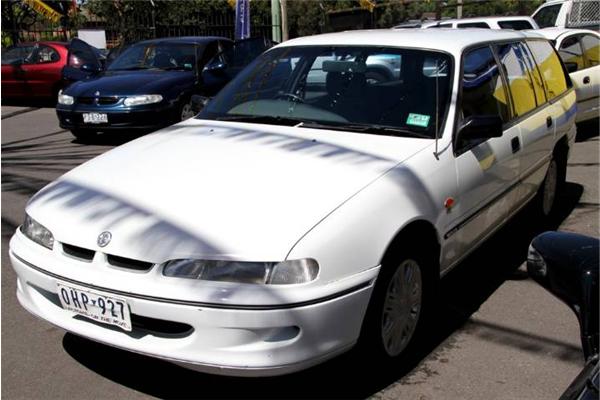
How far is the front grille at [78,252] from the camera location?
287cm

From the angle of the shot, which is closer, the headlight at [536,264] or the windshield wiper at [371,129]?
the headlight at [536,264]

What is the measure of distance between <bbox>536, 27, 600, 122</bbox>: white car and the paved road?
5.08m

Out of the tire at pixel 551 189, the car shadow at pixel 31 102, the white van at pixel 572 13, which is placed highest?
the white van at pixel 572 13

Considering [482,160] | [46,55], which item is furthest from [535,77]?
[46,55]

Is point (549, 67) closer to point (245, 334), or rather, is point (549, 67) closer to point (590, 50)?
point (245, 334)

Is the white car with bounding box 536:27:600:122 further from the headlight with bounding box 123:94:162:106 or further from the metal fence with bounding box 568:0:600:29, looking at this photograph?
the metal fence with bounding box 568:0:600:29

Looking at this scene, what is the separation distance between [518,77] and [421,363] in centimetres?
242

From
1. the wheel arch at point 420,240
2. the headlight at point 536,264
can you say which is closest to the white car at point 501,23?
the wheel arch at point 420,240

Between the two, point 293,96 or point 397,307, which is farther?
point 293,96

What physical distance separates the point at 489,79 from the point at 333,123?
1.20m

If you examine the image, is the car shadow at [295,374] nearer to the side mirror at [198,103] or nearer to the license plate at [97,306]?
the license plate at [97,306]

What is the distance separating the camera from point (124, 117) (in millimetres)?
8875

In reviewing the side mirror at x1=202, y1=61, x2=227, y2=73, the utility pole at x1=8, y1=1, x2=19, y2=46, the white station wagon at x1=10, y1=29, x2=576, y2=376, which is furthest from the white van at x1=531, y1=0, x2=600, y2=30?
the utility pole at x1=8, y1=1, x2=19, y2=46

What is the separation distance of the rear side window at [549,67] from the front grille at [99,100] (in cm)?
562
